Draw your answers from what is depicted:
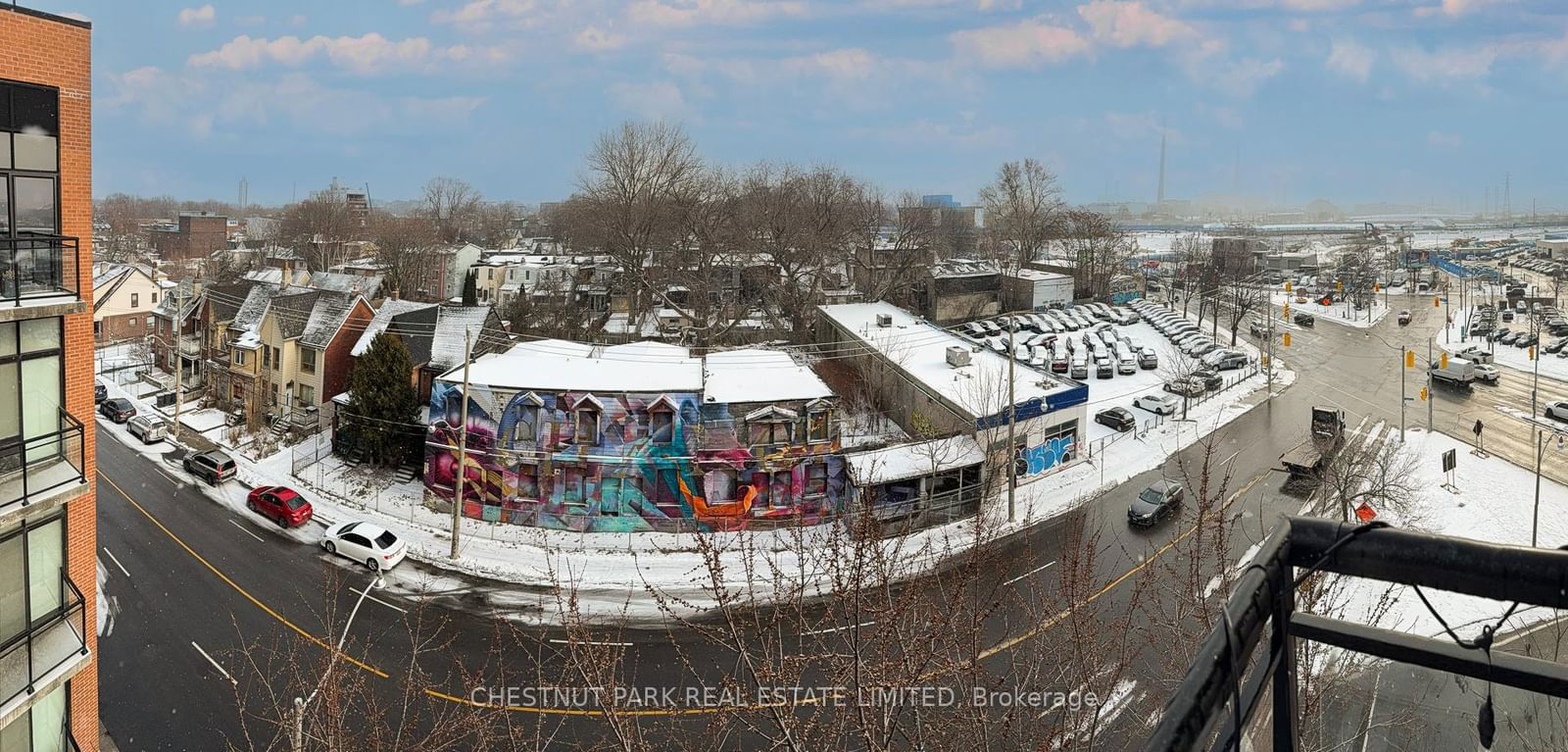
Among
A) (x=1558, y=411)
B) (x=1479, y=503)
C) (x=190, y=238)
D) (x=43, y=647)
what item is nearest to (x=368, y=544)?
(x=43, y=647)

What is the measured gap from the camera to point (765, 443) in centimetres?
2391

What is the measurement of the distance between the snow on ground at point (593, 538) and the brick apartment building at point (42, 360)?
7.44 meters

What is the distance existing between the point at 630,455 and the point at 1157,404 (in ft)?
79.8

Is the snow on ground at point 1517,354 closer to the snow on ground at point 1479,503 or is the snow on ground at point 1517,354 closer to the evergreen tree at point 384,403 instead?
the snow on ground at point 1479,503

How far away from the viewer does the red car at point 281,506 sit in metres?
23.3

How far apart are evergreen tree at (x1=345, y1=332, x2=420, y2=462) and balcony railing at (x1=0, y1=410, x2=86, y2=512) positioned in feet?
64.1

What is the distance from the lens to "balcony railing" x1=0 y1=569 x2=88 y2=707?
8.06m

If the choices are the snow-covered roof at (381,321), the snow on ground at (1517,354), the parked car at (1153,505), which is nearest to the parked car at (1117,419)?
the parked car at (1153,505)

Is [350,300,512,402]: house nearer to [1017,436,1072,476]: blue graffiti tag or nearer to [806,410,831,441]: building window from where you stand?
[806,410,831,441]: building window

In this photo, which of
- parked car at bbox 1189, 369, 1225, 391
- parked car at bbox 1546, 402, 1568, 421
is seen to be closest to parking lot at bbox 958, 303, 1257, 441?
parked car at bbox 1189, 369, 1225, 391

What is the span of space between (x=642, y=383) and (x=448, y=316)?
525 inches

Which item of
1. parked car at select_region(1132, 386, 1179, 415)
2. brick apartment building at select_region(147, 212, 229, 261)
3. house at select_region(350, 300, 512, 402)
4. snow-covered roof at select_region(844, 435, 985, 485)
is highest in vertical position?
brick apartment building at select_region(147, 212, 229, 261)

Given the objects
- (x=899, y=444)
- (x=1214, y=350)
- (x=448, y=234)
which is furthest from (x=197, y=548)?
(x=448, y=234)

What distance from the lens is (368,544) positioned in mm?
20812
